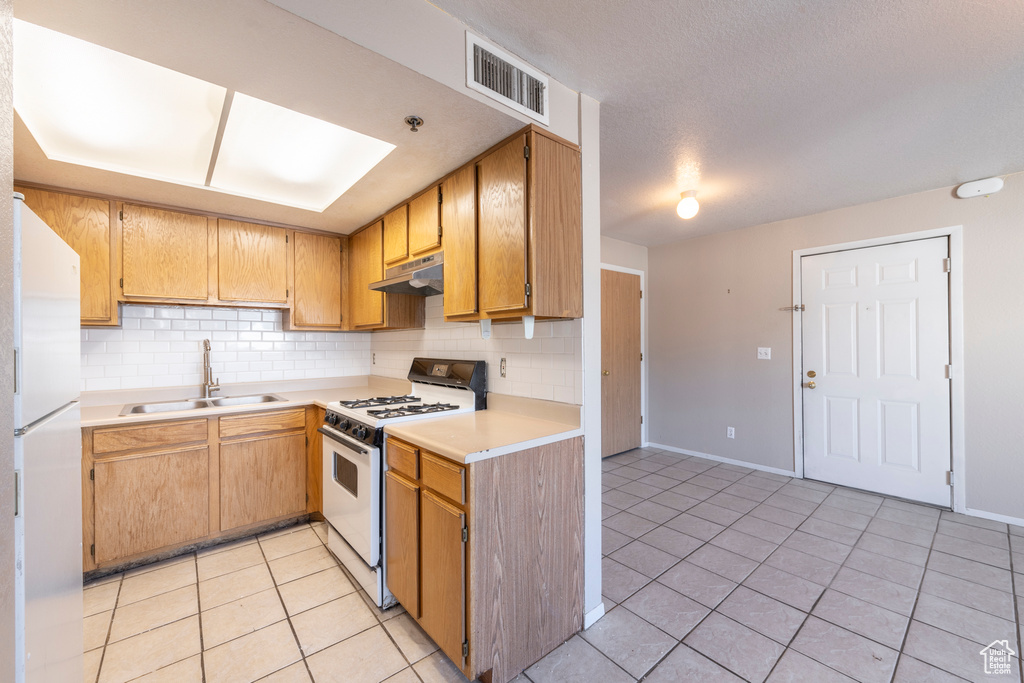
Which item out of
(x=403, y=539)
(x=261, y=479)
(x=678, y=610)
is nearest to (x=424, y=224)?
(x=403, y=539)

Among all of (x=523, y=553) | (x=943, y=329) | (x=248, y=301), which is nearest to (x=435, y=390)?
(x=523, y=553)

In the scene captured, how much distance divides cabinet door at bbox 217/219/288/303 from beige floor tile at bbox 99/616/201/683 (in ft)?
6.66

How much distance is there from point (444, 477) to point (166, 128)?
2170mm

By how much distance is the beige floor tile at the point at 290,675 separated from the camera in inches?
62.1

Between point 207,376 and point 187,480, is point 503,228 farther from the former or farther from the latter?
point 207,376

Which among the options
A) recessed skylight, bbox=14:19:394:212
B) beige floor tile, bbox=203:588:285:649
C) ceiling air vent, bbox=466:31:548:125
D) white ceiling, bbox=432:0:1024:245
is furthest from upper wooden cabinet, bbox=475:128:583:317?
beige floor tile, bbox=203:588:285:649

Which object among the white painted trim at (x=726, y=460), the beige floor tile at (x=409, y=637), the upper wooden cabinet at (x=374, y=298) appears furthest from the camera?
the white painted trim at (x=726, y=460)

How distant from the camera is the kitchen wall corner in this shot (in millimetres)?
1958

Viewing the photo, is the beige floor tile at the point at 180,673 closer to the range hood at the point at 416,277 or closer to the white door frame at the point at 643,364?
the range hood at the point at 416,277

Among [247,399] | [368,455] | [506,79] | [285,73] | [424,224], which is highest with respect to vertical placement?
[506,79]

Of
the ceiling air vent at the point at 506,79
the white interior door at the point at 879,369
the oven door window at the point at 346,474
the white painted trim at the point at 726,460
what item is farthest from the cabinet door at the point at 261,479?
the white interior door at the point at 879,369

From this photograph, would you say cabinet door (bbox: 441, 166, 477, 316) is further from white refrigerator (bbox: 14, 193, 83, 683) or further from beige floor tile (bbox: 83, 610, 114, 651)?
beige floor tile (bbox: 83, 610, 114, 651)

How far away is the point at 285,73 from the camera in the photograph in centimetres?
141

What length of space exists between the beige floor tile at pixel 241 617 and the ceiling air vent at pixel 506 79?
8.25 feet
